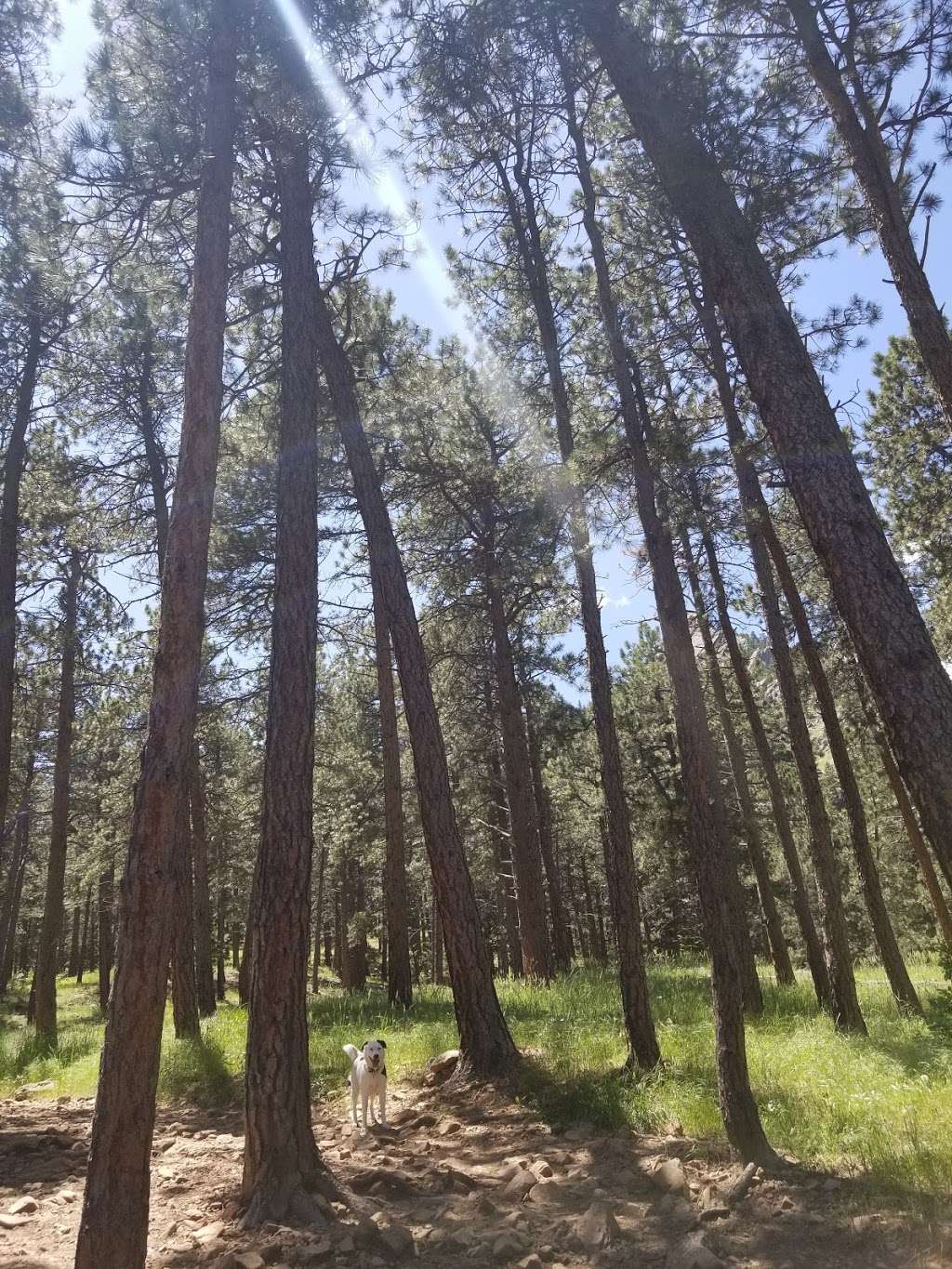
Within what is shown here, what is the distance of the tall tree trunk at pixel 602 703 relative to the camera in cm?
770

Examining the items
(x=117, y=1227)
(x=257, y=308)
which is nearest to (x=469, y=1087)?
(x=117, y=1227)

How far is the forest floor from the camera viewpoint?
176 inches

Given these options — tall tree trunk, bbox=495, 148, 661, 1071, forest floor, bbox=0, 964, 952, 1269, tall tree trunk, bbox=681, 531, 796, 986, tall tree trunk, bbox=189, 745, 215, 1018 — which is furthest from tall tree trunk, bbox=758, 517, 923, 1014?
tall tree trunk, bbox=189, 745, 215, 1018

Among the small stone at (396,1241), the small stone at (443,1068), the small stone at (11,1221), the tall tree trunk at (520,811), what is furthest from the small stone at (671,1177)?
the tall tree trunk at (520,811)

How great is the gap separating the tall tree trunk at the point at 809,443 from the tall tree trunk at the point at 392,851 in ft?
27.5

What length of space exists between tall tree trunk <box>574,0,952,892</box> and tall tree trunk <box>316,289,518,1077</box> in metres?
4.62

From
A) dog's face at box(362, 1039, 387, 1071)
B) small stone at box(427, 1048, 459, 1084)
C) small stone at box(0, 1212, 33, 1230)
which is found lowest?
small stone at box(0, 1212, 33, 1230)

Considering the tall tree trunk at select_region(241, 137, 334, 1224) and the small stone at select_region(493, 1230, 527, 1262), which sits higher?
the tall tree trunk at select_region(241, 137, 334, 1224)

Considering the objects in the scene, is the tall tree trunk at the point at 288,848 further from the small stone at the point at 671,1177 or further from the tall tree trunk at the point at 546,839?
the tall tree trunk at the point at 546,839

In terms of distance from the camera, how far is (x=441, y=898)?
8664 mm

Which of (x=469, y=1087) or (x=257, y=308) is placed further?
(x=257, y=308)

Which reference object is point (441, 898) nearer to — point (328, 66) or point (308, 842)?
point (308, 842)

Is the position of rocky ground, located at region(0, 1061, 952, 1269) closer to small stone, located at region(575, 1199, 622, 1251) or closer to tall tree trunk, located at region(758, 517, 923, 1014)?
small stone, located at region(575, 1199, 622, 1251)

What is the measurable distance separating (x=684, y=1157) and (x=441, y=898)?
3.64 meters
